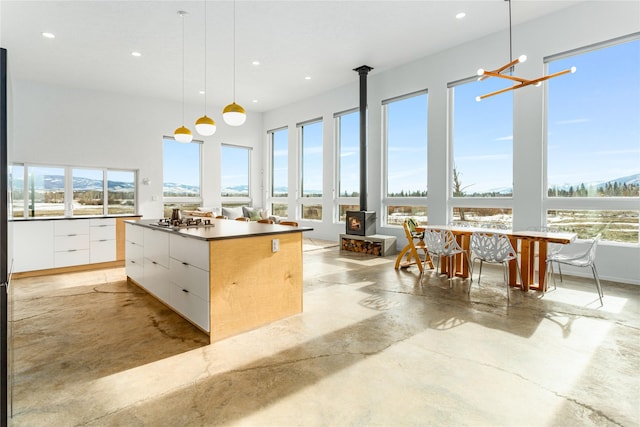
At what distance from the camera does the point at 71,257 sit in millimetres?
5586

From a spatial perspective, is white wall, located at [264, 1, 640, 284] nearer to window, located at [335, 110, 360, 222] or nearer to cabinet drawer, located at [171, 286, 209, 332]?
window, located at [335, 110, 360, 222]

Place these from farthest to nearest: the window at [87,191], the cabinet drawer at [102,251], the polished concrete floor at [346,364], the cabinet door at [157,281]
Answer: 1. the window at [87,191]
2. the cabinet drawer at [102,251]
3. the cabinet door at [157,281]
4. the polished concrete floor at [346,364]

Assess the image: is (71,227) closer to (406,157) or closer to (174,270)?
(174,270)

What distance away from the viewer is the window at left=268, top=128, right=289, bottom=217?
9957 millimetres

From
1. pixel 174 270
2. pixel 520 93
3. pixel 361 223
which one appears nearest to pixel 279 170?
pixel 361 223

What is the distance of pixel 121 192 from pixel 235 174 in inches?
123

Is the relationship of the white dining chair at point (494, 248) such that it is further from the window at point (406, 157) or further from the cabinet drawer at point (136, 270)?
the cabinet drawer at point (136, 270)

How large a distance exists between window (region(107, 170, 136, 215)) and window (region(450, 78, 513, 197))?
7.21m

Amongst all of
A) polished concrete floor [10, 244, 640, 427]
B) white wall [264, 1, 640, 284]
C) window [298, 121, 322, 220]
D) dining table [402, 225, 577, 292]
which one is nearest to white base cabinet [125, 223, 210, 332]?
polished concrete floor [10, 244, 640, 427]

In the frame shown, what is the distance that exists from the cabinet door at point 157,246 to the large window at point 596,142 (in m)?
5.29

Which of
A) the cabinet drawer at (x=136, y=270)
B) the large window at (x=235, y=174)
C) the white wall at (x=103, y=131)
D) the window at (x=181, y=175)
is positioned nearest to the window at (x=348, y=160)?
the large window at (x=235, y=174)

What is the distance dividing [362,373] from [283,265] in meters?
1.26

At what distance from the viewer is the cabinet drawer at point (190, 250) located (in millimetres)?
2670

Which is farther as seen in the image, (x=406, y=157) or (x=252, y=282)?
(x=406, y=157)
